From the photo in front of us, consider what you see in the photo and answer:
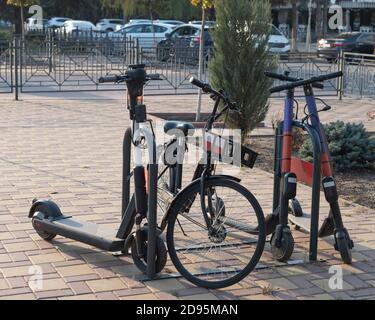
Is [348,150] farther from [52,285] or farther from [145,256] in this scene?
[52,285]

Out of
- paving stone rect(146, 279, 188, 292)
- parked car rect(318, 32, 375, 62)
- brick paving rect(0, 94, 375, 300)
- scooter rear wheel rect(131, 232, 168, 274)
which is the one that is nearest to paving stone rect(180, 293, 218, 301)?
brick paving rect(0, 94, 375, 300)

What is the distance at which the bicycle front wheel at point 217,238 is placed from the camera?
4.62 meters

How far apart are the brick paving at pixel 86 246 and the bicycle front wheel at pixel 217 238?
12 centimetres

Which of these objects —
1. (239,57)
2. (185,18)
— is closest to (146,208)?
(239,57)

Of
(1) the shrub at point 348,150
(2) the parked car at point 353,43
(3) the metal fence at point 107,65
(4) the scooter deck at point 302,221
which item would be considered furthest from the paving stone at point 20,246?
(2) the parked car at point 353,43

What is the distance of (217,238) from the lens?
4.81 m

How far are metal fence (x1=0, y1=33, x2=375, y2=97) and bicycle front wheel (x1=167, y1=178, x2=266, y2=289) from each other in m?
11.9

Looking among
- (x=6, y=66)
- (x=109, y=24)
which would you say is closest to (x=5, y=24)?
(x=109, y=24)

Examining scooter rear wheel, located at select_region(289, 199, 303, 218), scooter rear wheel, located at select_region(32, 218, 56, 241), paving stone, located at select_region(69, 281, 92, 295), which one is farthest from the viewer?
scooter rear wheel, located at select_region(289, 199, 303, 218)

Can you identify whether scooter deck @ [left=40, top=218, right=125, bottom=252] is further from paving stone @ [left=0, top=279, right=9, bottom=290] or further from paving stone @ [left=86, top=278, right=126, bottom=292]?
paving stone @ [left=0, top=279, right=9, bottom=290]

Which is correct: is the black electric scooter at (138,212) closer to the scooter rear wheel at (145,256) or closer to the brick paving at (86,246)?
the scooter rear wheel at (145,256)

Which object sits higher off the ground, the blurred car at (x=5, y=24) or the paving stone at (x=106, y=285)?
the blurred car at (x=5, y=24)

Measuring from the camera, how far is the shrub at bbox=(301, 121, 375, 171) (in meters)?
8.24

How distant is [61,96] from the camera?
16453 millimetres
